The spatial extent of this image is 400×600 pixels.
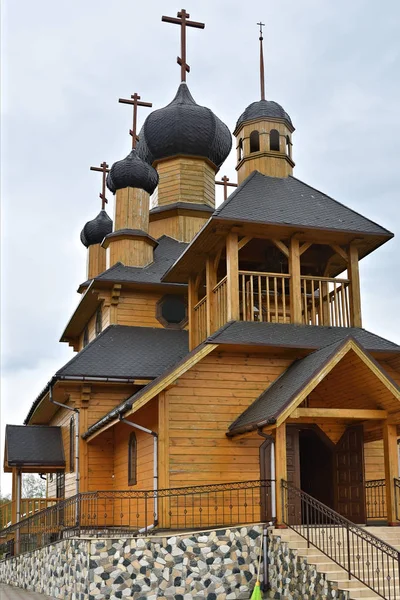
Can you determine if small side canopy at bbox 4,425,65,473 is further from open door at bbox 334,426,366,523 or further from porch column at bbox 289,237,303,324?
open door at bbox 334,426,366,523

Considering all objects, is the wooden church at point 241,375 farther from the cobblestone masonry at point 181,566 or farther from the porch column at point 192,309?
the cobblestone masonry at point 181,566

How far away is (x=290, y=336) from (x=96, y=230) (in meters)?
13.2

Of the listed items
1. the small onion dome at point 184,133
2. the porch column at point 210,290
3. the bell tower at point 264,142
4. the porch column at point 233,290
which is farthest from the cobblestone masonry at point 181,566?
the small onion dome at point 184,133

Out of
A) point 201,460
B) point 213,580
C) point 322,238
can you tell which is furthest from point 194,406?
point 322,238

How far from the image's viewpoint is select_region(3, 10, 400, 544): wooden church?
13.8 metres

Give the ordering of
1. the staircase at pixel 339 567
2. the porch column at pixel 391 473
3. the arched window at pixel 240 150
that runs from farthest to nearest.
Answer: the arched window at pixel 240 150, the porch column at pixel 391 473, the staircase at pixel 339 567

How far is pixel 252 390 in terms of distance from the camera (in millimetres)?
15039

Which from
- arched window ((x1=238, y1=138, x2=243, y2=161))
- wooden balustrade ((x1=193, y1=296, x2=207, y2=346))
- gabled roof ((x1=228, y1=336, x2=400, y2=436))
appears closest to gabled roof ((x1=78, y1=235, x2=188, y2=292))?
wooden balustrade ((x1=193, y1=296, x2=207, y2=346))

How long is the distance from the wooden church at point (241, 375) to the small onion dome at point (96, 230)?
509cm

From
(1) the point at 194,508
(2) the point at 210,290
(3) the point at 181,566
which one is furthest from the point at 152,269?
(3) the point at 181,566

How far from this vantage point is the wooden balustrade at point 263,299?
1542 cm

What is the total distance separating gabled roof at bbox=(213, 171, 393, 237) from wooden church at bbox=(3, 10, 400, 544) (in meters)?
0.05

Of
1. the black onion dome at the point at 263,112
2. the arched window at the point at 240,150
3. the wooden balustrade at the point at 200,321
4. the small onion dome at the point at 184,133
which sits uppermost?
the small onion dome at the point at 184,133

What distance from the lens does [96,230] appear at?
88.5 feet
